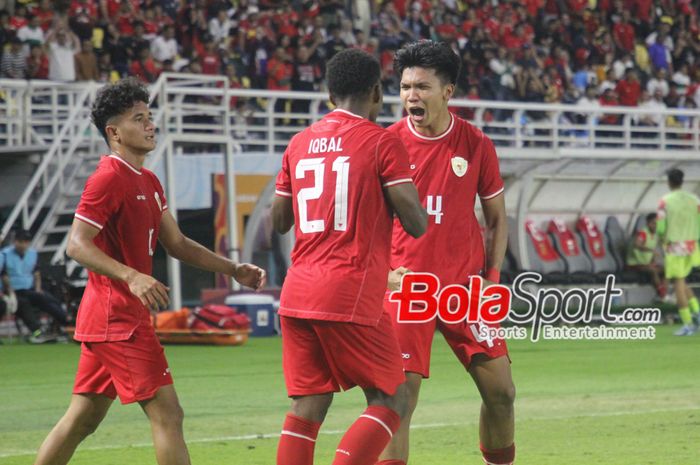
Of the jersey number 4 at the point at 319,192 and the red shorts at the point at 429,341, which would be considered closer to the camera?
the jersey number 4 at the point at 319,192

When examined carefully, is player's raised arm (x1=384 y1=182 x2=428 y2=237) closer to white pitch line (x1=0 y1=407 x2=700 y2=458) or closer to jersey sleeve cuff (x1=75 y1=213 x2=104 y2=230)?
jersey sleeve cuff (x1=75 y1=213 x2=104 y2=230)

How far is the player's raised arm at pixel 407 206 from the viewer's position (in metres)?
6.50

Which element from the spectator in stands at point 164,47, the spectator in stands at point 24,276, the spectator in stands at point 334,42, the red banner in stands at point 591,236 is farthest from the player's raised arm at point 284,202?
the red banner in stands at point 591,236

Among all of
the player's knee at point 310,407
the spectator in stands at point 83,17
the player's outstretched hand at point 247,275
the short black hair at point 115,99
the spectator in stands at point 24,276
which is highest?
the short black hair at point 115,99

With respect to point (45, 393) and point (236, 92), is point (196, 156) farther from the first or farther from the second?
point (45, 393)

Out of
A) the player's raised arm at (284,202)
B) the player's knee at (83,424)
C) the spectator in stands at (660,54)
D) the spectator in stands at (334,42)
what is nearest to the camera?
the player's raised arm at (284,202)

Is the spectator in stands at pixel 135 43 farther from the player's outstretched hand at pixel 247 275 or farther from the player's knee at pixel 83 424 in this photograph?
the player's knee at pixel 83 424

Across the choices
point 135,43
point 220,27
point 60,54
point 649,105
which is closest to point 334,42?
point 220,27

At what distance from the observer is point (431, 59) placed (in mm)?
7727

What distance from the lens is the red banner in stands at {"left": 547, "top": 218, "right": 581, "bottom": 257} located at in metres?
28.9

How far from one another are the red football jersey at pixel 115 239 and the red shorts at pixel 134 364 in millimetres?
45

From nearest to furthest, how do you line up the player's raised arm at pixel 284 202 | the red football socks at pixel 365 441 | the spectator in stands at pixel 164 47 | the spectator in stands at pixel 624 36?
the red football socks at pixel 365 441 → the player's raised arm at pixel 284 202 → the spectator in stands at pixel 164 47 → the spectator in stands at pixel 624 36

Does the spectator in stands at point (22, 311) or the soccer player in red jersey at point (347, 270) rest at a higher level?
the soccer player in red jersey at point (347, 270)

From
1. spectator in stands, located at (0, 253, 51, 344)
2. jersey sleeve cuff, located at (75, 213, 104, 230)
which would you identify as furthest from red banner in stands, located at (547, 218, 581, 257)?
jersey sleeve cuff, located at (75, 213, 104, 230)
